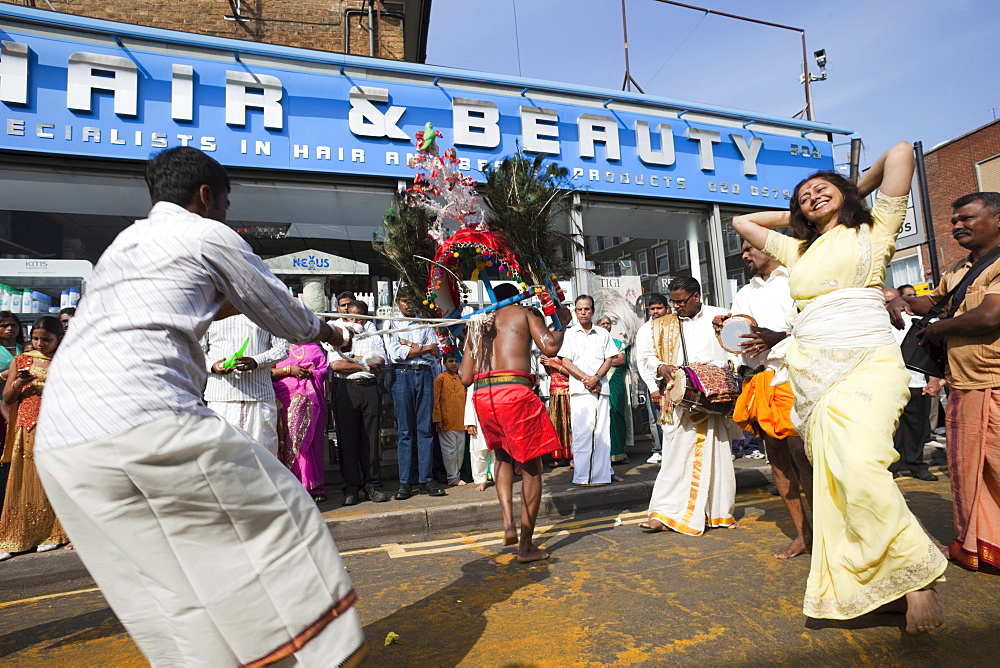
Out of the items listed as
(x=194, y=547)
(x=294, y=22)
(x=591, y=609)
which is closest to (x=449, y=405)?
(x=591, y=609)

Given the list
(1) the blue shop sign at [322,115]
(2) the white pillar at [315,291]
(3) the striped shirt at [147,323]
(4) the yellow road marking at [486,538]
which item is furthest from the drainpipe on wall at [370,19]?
(3) the striped shirt at [147,323]

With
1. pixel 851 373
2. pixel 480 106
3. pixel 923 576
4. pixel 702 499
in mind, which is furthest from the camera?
pixel 480 106

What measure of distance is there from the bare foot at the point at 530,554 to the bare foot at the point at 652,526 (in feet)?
3.12

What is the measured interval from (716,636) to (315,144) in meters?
7.59

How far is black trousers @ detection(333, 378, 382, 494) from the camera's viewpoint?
6430 mm

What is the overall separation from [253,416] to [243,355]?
1.65 feet

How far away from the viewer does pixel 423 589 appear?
147 inches

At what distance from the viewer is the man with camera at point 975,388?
355cm

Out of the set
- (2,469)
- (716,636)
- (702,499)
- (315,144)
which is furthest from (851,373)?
(315,144)

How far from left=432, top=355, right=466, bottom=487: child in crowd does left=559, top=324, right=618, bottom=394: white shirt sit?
145 centimetres

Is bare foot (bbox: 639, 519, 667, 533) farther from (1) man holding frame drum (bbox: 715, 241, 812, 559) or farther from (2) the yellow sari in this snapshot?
(2) the yellow sari

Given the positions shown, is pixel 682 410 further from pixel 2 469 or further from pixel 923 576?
pixel 2 469

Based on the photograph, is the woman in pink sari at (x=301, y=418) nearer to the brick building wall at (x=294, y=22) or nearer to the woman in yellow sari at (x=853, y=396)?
the woman in yellow sari at (x=853, y=396)

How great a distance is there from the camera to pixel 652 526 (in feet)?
15.7
